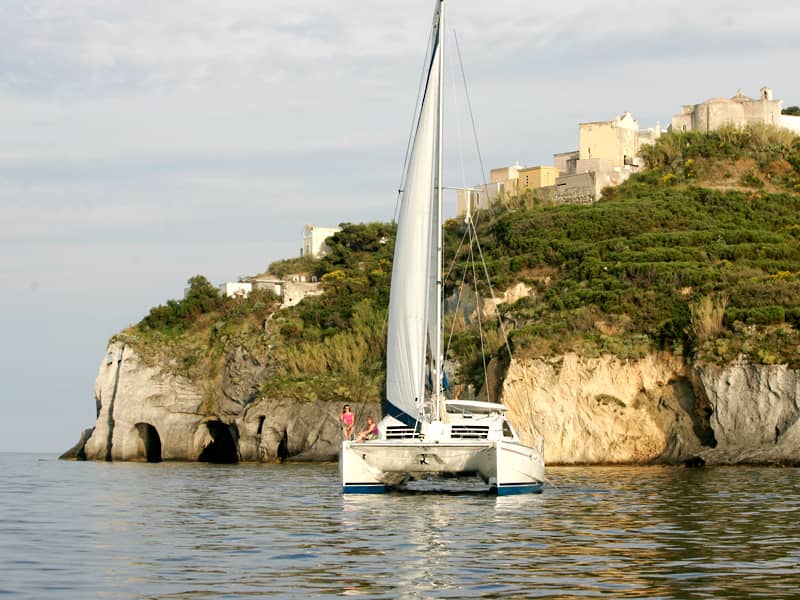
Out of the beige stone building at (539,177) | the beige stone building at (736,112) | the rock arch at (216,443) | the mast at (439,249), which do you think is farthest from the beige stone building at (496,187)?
the mast at (439,249)

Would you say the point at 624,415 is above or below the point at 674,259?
below

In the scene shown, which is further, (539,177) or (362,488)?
(539,177)

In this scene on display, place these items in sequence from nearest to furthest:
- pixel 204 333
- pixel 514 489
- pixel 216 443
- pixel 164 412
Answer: pixel 514 489 → pixel 164 412 → pixel 216 443 → pixel 204 333

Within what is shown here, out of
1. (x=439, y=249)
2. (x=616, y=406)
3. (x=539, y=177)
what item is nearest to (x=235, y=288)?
(x=539, y=177)

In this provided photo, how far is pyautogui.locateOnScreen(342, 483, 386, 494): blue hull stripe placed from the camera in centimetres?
3266

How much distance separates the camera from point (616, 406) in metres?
53.8

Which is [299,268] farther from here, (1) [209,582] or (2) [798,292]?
(1) [209,582]

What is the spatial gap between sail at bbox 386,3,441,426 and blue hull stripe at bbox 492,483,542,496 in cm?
289

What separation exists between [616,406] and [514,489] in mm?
22229

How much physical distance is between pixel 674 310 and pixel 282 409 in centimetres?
2101

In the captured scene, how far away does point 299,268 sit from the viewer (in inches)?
4053

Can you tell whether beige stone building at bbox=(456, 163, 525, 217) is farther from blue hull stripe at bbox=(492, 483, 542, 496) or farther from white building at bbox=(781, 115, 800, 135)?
blue hull stripe at bbox=(492, 483, 542, 496)

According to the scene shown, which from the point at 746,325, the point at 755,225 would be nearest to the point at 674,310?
the point at 746,325

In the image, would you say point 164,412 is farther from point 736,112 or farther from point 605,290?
point 736,112
